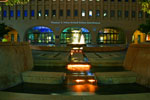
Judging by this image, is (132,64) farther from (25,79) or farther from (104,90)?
(25,79)

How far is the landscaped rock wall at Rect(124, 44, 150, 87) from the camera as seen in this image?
8352 mm

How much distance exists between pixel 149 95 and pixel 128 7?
141ft

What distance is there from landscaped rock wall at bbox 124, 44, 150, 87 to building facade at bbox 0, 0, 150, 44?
3482 centimetres

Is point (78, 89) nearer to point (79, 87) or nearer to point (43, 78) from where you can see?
point (79, 87)

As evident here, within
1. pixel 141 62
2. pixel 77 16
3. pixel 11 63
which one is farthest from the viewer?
pixel 77 16

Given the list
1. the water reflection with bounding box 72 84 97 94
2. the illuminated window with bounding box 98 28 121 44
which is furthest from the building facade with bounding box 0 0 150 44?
the water reflection with bounding box 72 84 97 94

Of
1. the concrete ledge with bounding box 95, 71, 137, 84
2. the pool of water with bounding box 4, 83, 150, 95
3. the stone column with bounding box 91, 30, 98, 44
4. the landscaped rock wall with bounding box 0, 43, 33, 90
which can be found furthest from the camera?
the stone column with bounding box 91, 30, 98, 44

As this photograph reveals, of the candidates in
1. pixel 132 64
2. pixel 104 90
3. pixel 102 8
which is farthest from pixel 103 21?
pixel 104 90

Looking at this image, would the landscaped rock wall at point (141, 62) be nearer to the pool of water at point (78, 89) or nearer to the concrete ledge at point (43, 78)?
the pool of water at point (78, 89)

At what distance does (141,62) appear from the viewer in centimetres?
889

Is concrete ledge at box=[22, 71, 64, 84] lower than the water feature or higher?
higher

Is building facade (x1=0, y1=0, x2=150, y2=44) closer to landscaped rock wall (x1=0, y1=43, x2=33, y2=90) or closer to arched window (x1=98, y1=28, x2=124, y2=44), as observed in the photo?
arched window (x1=98, y1=28, x2=124, y2=44)

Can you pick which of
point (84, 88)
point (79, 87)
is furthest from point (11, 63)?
point (84, 88)

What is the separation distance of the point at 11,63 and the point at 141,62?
262 inches
